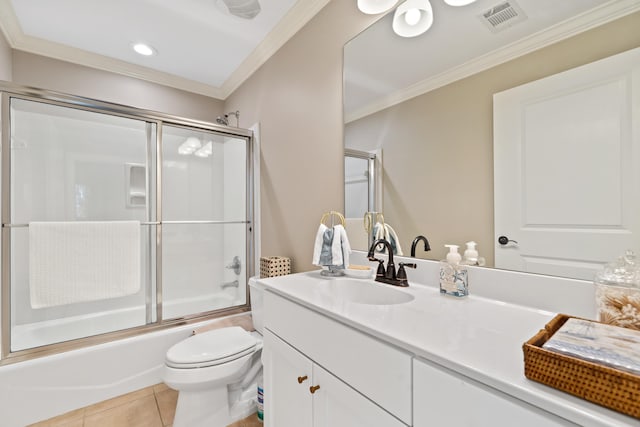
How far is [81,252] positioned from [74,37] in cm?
166

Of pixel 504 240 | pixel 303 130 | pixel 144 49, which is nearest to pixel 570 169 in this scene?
pixel 504 240

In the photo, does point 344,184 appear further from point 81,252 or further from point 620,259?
point 81,252

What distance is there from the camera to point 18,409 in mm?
1467

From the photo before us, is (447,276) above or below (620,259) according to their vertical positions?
below

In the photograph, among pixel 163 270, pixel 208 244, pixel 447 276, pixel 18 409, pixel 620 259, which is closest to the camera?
pixel 620 259

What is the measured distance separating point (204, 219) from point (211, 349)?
48.3 inches

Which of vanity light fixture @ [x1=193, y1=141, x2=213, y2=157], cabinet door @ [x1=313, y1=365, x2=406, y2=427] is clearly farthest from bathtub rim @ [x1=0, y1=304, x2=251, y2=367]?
cabinet door @ [x1=313, y1=365, x2=406, y2=427]

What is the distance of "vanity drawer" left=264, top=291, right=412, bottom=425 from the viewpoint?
0.62m

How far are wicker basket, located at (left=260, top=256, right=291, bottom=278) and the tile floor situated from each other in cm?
Answer: 80

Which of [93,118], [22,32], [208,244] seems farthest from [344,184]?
[22,32]

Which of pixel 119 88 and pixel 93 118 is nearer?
pixel 93 118

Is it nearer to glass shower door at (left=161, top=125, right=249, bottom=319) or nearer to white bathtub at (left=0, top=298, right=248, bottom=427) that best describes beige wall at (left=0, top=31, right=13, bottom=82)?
glass shower door at (left=161, top=125, right=249, bottom=319)

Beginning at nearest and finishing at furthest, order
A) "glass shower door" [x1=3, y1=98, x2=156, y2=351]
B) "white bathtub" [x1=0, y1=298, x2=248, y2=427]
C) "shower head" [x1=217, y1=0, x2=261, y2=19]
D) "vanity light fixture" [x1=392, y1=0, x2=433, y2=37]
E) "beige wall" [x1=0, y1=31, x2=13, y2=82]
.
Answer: "vanity light fixture" [x1=392, y1=0, x2=433, y2=37]
"white bathtub" [x1=0, y1=298, x2=248, y2=427]
"glass shower door" [x1=3, y1=98, x2=156, y2=351]
"shower head" [x1=217, y1=0, x2=261, y2=19]
"beige wall" [x1=0, y1=31, x2=13, y2=82]

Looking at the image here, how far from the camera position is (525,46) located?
0.89m
